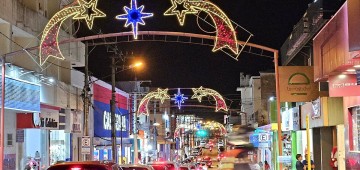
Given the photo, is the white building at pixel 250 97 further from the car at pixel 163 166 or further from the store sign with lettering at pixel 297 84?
the store sign with lettering at pixel 297 84

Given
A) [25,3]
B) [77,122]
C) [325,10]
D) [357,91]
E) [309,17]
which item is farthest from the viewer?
[77,122]

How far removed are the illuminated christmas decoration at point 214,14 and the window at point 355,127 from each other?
4479mm

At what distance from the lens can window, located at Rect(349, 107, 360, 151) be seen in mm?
18172

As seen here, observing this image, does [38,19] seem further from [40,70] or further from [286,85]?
[286,85]

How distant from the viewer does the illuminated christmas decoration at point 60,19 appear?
58.2 feet

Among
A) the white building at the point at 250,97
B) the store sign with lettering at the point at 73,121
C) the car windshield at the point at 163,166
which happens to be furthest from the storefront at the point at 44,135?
the white building at the point at 250,97

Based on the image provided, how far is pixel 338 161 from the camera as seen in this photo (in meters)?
22.9

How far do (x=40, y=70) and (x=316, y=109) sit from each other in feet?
53.9

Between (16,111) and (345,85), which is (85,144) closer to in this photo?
(16,111)

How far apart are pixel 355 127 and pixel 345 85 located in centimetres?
249

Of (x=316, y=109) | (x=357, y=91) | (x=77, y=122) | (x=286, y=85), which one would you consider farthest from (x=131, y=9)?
(x=77, y=122)

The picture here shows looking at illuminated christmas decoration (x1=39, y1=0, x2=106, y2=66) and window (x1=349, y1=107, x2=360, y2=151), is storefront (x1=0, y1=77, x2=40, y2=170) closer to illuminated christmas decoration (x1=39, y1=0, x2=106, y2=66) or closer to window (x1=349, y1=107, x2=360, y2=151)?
illuminated christmas decoration (x1=39, y1=0, x2=106, y2=66)

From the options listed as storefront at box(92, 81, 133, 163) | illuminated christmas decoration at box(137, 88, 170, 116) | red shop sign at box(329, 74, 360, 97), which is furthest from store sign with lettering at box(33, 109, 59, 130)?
red shop sign at box(329, 74, 360, 97)

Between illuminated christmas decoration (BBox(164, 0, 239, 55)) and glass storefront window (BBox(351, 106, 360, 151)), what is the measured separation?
14.7 feet
